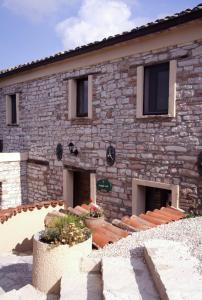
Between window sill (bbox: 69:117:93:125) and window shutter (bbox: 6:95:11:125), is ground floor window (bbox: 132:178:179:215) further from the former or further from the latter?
Result: window shutter (bbox: 6:95:11:125)

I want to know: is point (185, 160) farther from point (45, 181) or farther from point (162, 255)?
point (45, 181)

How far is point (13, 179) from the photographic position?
1121 centimetres

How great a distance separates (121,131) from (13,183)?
5.32 meters

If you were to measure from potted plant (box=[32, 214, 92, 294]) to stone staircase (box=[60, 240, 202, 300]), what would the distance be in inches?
5.4

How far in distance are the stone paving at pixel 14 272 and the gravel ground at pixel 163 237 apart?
180cm

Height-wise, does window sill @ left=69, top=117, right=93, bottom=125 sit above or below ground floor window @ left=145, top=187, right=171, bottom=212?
above

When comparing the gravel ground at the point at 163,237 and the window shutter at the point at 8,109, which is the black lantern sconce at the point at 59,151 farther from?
the gravel ground at the point at 163,237

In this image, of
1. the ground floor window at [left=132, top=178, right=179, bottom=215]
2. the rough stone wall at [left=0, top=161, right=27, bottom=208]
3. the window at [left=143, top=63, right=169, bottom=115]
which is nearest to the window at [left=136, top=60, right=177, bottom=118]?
the window at [left=143, top=63, right=169, bottom=115]

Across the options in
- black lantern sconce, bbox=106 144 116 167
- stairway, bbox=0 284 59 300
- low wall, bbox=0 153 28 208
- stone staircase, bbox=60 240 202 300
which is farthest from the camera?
low wall, bbox=0 153 28 208

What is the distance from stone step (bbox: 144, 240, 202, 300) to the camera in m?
2.93

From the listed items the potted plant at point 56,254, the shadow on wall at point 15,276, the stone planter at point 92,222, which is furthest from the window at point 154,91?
the shadow on wall at point 15,276

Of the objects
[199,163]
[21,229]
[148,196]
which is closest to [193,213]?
[199,163]

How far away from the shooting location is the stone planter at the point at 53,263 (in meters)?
3.93

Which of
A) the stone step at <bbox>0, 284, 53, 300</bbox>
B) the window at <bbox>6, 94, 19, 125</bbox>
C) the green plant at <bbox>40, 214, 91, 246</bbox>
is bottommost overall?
the stone step at <bbox>0, 284, 53, 300</bbox>
